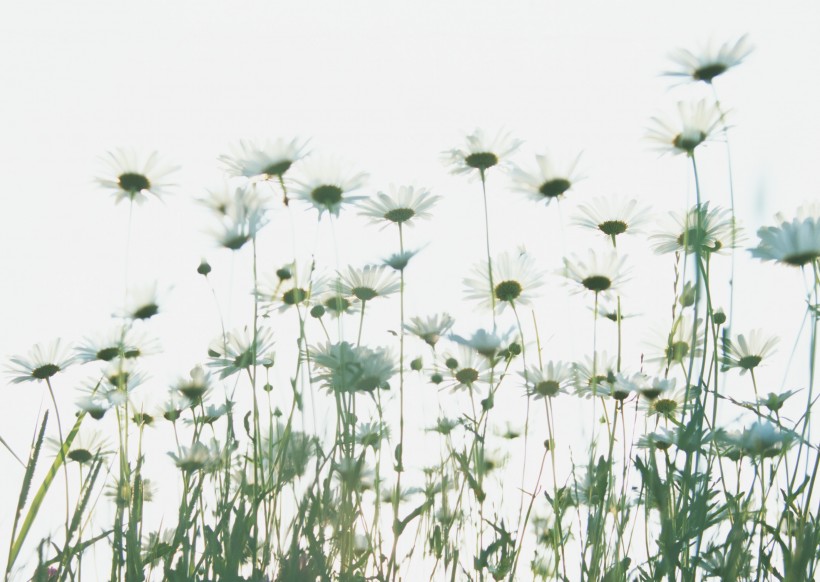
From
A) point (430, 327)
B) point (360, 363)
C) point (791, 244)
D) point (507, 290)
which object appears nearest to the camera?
point (360, 363)

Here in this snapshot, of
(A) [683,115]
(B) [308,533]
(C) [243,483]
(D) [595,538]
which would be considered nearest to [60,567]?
(C) [243,483]

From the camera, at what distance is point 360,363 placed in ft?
4.63

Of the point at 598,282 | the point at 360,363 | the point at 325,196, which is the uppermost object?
the point at 325,196

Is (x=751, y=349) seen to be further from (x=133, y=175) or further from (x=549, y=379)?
(x=133, y=175)

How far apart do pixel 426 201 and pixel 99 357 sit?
4.06ft

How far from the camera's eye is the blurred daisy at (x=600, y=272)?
2.28 metres

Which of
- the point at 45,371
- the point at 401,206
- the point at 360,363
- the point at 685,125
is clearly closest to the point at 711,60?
the point at 685,125

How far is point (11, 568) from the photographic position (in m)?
1.22

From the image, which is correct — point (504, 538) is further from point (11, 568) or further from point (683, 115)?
point (683, 115)

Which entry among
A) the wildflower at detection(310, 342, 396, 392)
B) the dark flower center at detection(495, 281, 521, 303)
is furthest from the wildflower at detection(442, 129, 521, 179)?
the wildflower at detection(310, 342, 396, 392)

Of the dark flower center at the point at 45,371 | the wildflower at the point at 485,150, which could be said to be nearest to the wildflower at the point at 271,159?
the wildflower at the point at 485,150

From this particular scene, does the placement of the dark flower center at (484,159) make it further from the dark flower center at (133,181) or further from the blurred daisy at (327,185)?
the dark flower center at (133,181)

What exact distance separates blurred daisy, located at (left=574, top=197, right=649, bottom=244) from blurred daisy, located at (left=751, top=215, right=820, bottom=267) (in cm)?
73

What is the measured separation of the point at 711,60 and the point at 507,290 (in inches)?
34.0
